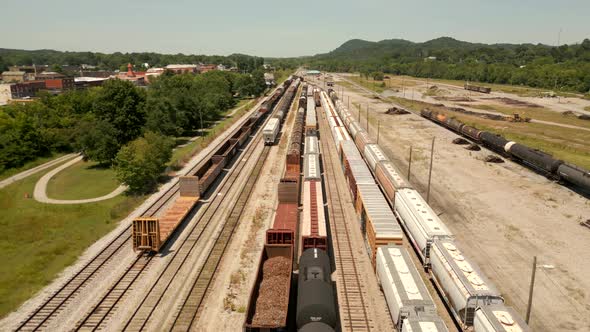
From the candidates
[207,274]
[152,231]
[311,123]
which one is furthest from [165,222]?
[311,123]

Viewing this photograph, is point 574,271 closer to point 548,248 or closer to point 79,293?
point 548,248

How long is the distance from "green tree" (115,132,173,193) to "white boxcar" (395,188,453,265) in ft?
103

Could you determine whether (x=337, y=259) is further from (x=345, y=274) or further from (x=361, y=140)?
(x=361, y=140)

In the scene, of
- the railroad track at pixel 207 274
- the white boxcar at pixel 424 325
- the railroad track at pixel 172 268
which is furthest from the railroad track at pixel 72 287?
the white boxcar at pixel 424 325

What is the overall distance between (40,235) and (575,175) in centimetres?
5990

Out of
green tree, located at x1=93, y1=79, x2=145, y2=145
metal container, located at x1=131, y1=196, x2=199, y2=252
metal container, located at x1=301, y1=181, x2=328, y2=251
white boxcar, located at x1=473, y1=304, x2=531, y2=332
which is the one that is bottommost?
metal container, located at x1=131, y1=196, x2=199, y2=252

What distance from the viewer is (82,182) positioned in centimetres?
5347

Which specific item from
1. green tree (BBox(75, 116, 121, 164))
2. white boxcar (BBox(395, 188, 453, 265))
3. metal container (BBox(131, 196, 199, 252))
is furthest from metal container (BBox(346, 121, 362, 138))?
green tree (BBox(75, 116, 121, 164))

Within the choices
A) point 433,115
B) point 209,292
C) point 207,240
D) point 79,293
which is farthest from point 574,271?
point 433,115

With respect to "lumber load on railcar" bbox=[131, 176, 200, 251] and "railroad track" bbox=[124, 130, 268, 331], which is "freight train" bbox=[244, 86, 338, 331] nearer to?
"railroad track" bbox=[124, 130, 268, 331]

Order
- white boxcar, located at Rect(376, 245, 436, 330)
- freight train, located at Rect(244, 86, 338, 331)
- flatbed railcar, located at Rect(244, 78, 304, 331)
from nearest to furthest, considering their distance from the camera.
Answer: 1. freight train, located at Rect(244, 86, 338, 331)
2. white boxcar, located at Rect(376, 245, 436, 330)
3. flatbed railcar, located at Rect(244, 78, 304, 331)

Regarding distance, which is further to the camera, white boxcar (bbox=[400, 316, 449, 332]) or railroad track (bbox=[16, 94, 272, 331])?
railroad track (bbox=[16, 94, 272, 331])

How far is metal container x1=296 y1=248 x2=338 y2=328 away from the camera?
19.0 metres

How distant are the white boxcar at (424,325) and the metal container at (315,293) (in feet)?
12.2
